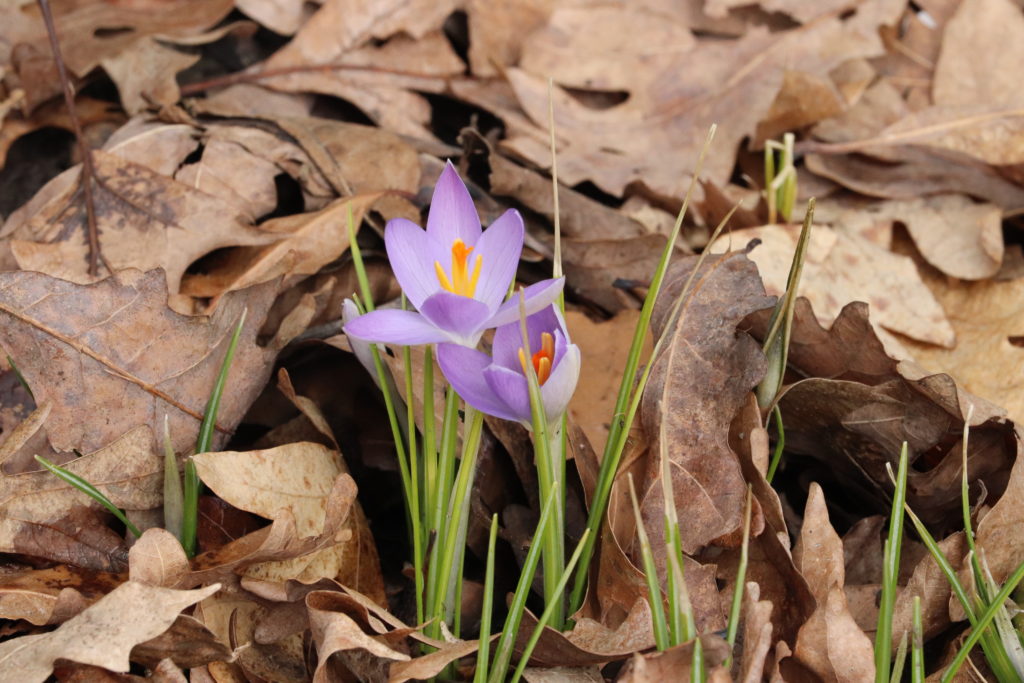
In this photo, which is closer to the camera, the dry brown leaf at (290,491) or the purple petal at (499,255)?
the purple petal at (499,255)

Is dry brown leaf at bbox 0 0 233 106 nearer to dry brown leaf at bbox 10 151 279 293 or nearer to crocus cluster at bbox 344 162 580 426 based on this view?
dry brown leaf at bbox 10 151 279 293

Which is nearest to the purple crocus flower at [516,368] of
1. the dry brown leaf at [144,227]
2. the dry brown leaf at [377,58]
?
the dry brown leaf at [144,227]

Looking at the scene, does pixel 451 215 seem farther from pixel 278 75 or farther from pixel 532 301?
pixel 278 75

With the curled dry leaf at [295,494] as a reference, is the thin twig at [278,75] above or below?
above

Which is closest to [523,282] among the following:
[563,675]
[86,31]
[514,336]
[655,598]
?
[514,336]

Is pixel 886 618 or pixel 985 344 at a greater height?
pixel 886 618

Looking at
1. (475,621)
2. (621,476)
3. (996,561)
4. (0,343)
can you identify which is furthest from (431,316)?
(996,561)

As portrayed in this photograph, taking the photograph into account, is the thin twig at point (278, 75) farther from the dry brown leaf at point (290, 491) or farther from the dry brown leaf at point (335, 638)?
the dry brown leaf at point (335, 638)

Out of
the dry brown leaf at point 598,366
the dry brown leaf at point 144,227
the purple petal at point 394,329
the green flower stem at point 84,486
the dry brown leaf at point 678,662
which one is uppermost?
the purple petal at point 394,329
